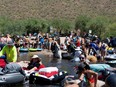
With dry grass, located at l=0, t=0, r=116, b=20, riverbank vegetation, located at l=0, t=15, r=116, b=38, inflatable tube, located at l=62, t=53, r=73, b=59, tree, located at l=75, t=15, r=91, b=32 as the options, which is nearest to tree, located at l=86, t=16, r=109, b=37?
riverbank vegetation, located at l=0, t=15, r=116, b=38

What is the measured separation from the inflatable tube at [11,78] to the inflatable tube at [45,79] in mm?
558

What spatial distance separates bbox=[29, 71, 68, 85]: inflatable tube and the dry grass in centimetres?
7581

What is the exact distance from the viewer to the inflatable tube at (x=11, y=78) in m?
14.8

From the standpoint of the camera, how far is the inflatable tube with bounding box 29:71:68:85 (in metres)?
15.4

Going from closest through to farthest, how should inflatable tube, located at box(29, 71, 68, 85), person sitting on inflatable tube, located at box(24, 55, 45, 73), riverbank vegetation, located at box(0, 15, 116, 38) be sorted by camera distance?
inflatable tube, located at box(29, 71, 68, 85) → person sitting on inflatable tube, located at box(24, 55, 45, 73) → riverbank vegetation, located at box(0, 15, 116, 38)

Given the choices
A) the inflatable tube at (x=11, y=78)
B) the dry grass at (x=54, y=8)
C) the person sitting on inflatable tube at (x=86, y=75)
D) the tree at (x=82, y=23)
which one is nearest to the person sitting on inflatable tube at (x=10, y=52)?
the inflatable tube at (x=11, y=78)

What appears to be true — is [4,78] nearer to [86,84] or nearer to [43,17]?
[86,84]

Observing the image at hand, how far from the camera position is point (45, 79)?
15.5 metres

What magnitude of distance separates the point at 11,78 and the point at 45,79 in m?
1.45

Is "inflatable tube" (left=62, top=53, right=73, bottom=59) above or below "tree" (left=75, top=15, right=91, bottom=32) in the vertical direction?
below

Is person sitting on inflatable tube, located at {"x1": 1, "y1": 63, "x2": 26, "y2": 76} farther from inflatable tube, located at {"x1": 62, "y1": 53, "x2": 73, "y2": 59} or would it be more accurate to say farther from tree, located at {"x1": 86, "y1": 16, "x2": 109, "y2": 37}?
tree, located at {"x1": 86, "y1": 16, "x2": 109, "y2": 37}

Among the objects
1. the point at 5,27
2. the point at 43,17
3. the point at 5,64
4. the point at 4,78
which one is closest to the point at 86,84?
the point at 4,78

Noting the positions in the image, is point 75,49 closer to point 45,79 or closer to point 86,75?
point 45,79

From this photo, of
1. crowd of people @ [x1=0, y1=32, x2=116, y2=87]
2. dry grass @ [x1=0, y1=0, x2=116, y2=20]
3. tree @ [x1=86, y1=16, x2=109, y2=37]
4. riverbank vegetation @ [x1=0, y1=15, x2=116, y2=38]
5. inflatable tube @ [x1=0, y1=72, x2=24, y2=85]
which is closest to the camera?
crowd of people @ [x1=0, y1=32, x2=116, y2=87]
